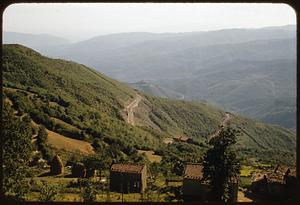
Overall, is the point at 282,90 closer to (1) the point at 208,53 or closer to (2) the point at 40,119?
(1) the point at 208,53

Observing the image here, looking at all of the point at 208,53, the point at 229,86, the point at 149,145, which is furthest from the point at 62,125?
the point at 208,53

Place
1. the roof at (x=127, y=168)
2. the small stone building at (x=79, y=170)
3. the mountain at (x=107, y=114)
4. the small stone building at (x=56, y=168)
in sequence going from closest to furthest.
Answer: the roof at (x=127, y=168) → the small stone building at (x=79, y=170) → the small stone building at (x=56, y=168) → the mountain at (x=107, y=114)

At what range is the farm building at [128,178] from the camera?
12.4 meters

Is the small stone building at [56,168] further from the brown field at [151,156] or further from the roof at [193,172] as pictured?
the brown field at [151,156]

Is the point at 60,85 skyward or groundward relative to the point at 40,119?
skyward

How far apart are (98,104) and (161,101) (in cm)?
1260

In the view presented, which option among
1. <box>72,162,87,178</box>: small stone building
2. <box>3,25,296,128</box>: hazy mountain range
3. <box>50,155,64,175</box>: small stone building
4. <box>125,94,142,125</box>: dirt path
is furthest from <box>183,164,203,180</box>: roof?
<box>3,25,296,128</box>: hazy mountain range

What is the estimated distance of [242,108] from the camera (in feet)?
325

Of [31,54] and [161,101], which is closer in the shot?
[31,54]

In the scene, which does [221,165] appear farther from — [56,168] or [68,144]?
[68,144]

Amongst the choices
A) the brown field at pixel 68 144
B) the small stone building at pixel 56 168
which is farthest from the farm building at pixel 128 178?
the brown field at pixel 68 144

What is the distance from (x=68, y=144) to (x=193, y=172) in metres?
10.3

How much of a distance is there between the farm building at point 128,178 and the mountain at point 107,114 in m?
5.06

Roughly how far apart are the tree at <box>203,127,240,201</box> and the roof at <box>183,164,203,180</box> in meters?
4.11
